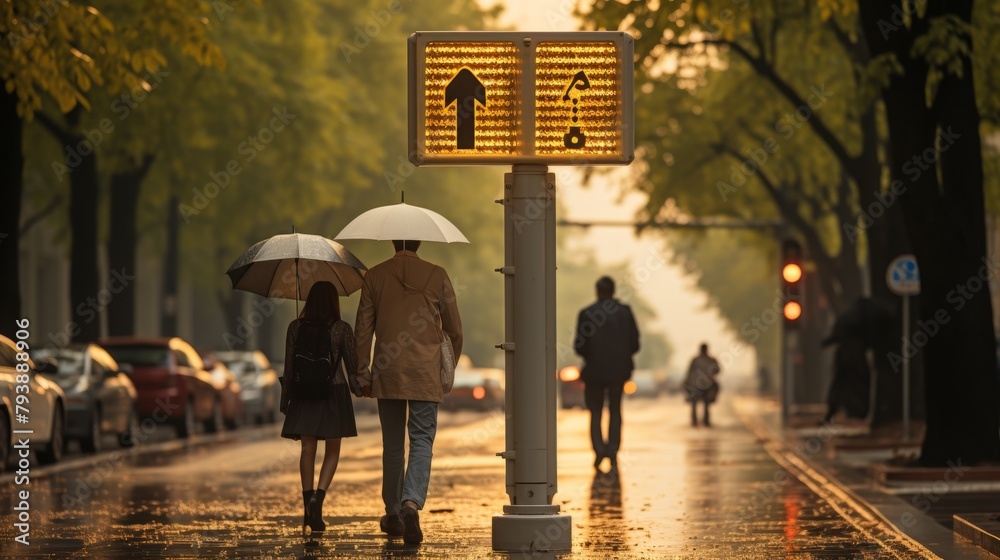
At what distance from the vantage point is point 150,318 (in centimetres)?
5984

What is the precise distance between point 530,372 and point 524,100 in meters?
1.55

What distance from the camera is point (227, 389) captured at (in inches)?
1336

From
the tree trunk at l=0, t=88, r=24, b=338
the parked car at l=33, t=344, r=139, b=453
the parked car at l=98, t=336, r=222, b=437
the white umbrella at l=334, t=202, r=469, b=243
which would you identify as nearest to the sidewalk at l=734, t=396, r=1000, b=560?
the white umbrella at l=334, t=202, r=469, b=243

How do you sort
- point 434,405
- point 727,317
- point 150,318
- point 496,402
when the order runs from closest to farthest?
point 434,405
point 496,402
point 150,318
point 727,317

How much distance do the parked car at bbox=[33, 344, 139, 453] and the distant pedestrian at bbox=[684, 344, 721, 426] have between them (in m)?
16.3

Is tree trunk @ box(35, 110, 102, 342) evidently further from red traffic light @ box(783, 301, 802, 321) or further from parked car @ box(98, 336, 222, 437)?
red traffic light @ box(783, 301, 802, 321)

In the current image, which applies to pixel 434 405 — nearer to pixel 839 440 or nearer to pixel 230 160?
pixel 839 440

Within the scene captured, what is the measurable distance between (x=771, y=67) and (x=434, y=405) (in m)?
17.6

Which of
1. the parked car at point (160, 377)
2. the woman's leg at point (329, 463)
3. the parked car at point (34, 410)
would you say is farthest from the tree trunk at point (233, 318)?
the woman's leg at point (329, 463)

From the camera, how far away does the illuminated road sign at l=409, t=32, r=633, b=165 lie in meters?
11.0

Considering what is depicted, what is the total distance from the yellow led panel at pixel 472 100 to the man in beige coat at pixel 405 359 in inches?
48.7

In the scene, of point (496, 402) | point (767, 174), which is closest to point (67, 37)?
point (767, 174)

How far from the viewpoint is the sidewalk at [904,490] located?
40.3ft

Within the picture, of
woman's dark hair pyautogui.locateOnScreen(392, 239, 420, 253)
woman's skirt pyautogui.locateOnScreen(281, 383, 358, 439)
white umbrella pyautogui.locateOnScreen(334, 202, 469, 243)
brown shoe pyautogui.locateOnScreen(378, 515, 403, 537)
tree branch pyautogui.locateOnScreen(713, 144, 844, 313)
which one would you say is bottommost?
brown shoe pyautogui.locateOnScreen(378, 515, 403, 537)
